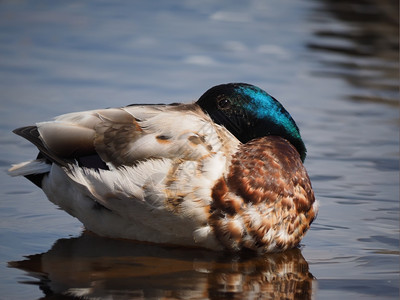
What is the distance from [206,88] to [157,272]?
4022mm

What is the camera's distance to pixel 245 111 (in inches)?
208

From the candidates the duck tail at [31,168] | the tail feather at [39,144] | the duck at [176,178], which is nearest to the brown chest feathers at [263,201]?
the duck at [176,178]

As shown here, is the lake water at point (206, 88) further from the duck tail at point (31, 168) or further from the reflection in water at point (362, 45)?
the duck tail at point (31, 168)

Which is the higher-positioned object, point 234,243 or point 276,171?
point 276,171

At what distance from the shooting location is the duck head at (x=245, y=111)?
17.3ft

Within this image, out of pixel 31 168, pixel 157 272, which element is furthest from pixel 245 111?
pixel 31 168

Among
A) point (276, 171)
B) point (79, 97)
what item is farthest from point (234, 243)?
point (79, 97)

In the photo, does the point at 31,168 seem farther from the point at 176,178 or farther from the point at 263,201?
the point at 263,201

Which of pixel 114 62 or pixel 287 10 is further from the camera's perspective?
pixel 287 10

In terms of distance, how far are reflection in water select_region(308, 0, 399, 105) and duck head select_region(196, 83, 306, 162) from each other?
3444mm

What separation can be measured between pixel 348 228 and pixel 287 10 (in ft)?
24.6

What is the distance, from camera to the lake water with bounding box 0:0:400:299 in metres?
4.57

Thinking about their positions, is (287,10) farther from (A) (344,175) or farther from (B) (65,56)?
(A) (344,175)

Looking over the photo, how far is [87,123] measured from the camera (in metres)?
4.98
